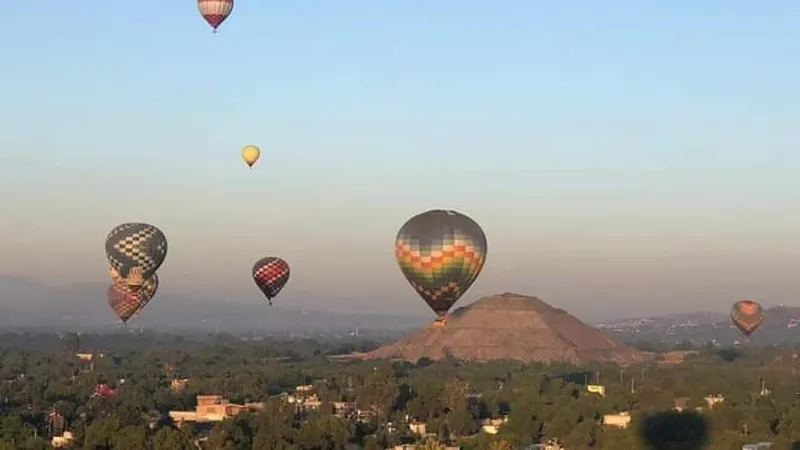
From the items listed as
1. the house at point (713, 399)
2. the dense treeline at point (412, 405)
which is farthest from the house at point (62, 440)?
the house at point (713, 399)

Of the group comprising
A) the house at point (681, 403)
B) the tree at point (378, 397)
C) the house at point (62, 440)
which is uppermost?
the tree at point (378, 397)

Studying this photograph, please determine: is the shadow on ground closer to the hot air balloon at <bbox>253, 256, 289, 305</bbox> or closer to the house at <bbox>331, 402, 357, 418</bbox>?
the house at <bbox>331, 402, 357, 418</bbox>

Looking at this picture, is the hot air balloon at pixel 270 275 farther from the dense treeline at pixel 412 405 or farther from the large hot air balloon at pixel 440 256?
the large hot air balloon at pixel 440 256

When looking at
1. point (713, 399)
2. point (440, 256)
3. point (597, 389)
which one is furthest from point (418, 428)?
point (440, 256)

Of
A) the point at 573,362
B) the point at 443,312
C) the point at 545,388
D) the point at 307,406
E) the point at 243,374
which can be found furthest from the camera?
the point at 573,362

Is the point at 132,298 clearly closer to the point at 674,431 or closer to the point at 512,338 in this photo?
the point at 674,431

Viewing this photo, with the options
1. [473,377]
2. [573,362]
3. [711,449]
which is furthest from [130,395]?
[573,362]

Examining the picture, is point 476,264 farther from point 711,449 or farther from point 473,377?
point 473,377
